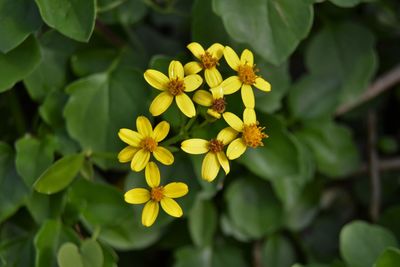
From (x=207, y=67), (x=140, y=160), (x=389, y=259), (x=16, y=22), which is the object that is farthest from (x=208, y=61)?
(x=389, y=259)

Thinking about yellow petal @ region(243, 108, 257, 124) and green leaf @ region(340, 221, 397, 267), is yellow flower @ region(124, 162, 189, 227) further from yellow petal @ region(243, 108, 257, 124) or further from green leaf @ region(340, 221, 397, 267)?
green leaf @ region(340, 221, 397, 267)

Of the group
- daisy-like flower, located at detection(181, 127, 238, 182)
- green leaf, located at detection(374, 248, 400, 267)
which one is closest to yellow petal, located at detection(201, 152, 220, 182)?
daisy-like flower, located at detection(181, 127, 238, 182)

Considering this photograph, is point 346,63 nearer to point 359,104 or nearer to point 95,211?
point 359,104

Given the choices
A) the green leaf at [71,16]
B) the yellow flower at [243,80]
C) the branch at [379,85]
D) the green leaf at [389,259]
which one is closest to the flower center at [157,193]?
the yellow flower at [243,80]

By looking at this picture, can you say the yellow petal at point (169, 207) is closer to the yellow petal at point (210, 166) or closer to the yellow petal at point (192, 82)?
the yellow petal at point (210, 166)

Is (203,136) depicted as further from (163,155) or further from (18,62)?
(18,62)
